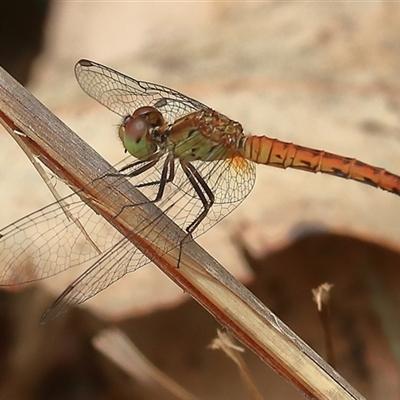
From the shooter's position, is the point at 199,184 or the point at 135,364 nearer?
the point at 199,184

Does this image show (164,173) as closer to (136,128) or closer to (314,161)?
(136,128)

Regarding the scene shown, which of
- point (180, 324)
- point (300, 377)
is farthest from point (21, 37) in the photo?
point (300, 377)

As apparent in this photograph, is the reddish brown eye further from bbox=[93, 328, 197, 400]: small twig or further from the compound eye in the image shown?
bbox=[93, 328, 197, 400]: small twig

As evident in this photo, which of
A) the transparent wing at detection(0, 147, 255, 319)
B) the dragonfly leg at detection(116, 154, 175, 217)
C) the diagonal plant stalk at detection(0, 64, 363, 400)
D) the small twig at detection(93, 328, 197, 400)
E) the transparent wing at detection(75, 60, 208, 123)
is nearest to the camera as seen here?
the diagonal plant stalk at detection(0, 64, 363, 400)

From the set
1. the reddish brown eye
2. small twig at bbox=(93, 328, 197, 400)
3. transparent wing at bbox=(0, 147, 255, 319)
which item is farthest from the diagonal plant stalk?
small twig at bbox=(93, 328, 197, 400)

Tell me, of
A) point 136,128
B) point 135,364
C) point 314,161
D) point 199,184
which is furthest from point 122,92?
point 135,364

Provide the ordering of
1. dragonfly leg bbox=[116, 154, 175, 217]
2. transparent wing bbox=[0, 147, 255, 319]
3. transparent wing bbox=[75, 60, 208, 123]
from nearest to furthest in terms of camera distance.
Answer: transparent wing bbox=[0, 147, 255, 319] < dragonfly leg bbox=[116, 154, 175, 217] < transparent wing bbox=[75, 60, 208, 123]
